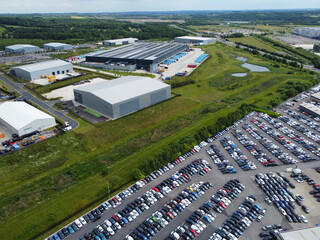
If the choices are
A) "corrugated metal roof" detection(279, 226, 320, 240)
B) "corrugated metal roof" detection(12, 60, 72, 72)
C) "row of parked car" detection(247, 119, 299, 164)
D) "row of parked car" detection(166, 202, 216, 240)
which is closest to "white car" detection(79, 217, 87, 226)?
"row of parked car" detection(166, 202, 216, 240)

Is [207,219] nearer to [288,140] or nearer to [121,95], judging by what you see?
[288,140]

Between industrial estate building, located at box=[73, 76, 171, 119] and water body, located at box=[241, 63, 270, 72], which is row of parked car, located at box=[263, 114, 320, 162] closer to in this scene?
industrial estate building, located at box=[73, 76, 171, 119]

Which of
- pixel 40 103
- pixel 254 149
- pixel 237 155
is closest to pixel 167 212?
pixel 237 155

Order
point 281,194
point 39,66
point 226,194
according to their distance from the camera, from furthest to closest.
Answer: point 39,66 < point 226,194 < point 281,194

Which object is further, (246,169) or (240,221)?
(246,169)

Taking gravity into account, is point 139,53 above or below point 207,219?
above

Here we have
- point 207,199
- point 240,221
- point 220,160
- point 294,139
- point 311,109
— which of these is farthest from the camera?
point 311,109
